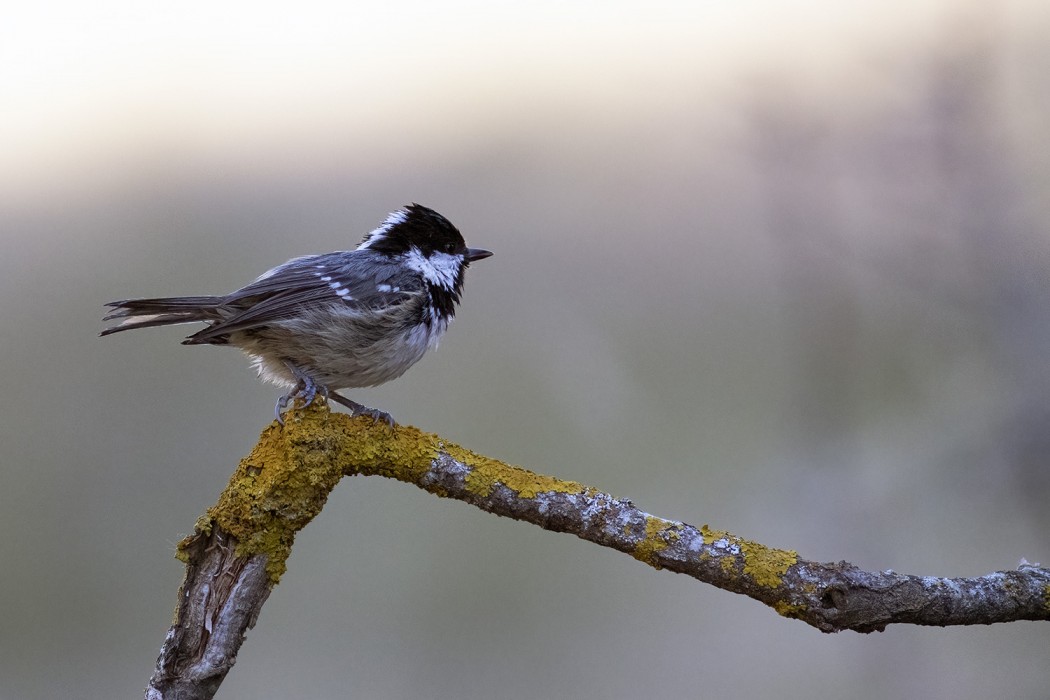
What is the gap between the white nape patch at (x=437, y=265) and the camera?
12.1 feet

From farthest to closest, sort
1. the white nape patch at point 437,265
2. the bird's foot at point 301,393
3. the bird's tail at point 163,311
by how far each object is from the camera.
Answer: the white nape patch at point 437,265
the bird's tail at point 163,311
the bird's foot at point 301,393

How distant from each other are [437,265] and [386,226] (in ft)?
1.05

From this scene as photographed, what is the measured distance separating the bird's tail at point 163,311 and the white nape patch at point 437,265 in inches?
32.4

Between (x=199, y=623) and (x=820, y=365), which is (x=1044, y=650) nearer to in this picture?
(x=820, y=365)

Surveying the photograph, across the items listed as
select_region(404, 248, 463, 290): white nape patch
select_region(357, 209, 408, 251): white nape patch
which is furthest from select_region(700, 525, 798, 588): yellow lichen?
select_region(357, 209, 408, 251): white nape patch

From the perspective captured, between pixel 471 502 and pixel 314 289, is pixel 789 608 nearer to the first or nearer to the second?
pixel 471 502

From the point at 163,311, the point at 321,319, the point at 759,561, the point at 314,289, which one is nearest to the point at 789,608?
the point at 759,561

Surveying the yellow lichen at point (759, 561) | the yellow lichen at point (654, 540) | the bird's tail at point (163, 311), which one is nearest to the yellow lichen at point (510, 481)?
the yellow lichen at point (654, 540)

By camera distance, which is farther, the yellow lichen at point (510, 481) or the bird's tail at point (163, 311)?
the bird's tail at point (163, 311)

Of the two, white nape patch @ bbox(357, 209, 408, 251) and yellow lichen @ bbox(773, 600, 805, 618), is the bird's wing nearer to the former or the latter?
white nape patch @ bbox(357, 209, 408, 251)

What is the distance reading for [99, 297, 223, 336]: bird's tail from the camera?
3.10 meters

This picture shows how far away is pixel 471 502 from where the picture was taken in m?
2.53

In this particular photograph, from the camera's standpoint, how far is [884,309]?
12.0ft

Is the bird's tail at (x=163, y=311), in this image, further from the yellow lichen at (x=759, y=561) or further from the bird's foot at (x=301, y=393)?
the yellow lichen at (x=759, y=561)
